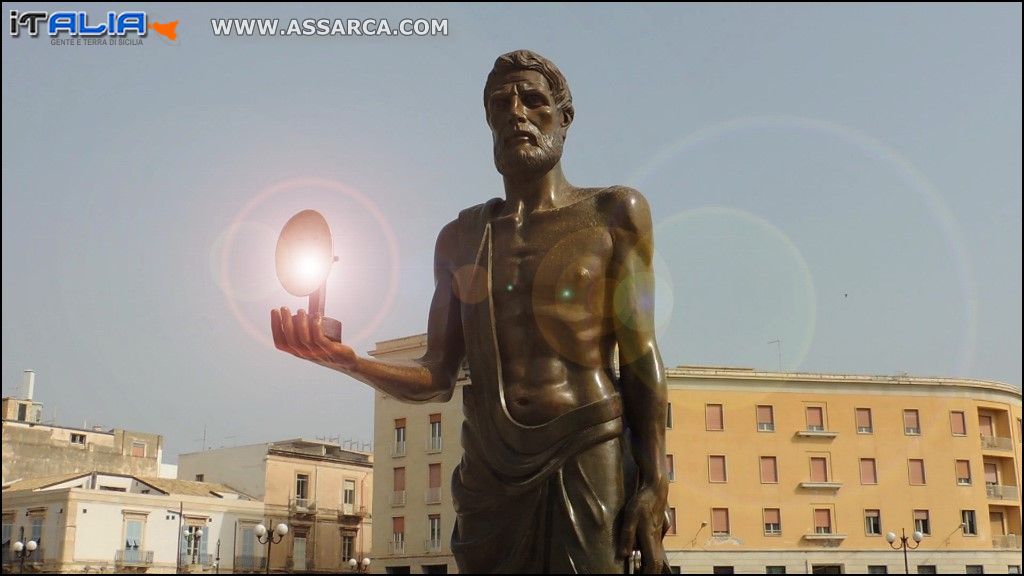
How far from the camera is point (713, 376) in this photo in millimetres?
53969

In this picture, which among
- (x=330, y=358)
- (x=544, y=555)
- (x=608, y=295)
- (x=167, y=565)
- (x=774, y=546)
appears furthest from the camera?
(x=167, y=565)

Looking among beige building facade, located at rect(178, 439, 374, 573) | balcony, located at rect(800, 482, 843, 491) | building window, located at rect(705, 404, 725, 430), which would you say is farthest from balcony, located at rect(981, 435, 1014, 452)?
beige building facade, located at rect(178, 439, 374, 573)

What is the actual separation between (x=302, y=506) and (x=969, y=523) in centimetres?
3629

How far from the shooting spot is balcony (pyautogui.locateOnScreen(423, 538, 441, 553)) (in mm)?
54906

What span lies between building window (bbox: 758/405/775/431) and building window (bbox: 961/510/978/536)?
10880mm

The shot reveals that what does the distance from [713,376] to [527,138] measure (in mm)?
50310

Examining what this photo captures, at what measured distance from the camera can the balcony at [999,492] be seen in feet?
184

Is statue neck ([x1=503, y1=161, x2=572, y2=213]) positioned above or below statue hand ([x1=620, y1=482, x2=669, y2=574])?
above

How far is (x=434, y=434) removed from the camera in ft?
185

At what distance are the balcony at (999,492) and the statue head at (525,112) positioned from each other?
188 feet

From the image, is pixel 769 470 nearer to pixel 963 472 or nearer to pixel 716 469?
pixel 716 469

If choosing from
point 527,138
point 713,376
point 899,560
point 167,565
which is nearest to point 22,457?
point 167,565

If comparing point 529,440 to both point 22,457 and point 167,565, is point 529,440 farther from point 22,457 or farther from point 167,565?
point 22,457

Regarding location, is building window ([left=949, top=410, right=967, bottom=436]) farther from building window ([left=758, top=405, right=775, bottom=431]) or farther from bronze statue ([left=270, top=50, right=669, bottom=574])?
bronze statue ([left=270, top=50, right=669, bottom=574])
